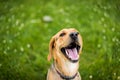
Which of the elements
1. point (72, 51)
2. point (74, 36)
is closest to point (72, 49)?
point (72, 51)

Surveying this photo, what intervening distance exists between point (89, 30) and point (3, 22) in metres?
1.30

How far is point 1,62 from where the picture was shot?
8180 mm

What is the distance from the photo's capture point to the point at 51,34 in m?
8.55

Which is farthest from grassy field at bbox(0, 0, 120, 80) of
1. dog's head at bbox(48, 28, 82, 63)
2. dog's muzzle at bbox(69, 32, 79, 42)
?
dog's muzzle at bbox(69, 32, 79, 42)

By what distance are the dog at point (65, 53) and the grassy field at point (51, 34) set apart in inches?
39.7

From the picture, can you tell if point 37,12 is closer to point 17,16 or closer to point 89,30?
point 17,16

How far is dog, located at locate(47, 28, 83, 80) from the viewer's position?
6656 mm

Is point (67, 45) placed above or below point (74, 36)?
below

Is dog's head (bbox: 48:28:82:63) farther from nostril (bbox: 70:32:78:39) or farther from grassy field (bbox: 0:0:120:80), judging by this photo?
grassy field (bbox: 0:0:120:80)

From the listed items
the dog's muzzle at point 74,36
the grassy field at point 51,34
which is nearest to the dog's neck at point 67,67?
the dog's muzzle at point 74,36

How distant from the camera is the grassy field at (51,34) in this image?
8.02 m

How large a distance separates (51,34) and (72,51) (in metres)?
1.90

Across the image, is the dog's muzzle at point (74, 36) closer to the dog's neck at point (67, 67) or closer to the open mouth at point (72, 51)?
the open mouth at point (72, 51)

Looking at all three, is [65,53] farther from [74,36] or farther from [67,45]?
[74,36]
